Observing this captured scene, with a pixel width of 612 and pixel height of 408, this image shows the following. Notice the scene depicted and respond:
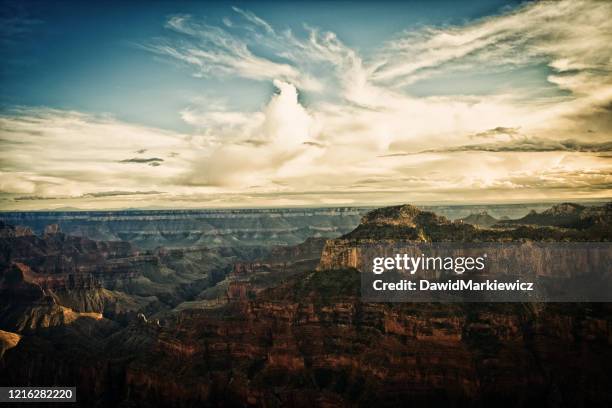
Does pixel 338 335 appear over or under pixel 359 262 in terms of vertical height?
under

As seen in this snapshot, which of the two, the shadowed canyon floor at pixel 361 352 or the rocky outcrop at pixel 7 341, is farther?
the rocky outcrop at pixel 7 341

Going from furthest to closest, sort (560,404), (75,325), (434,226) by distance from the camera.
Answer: (75,325), (434,226), (560,404)

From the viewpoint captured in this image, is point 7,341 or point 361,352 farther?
point 7,341

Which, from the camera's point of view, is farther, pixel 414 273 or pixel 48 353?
pixel 48 353

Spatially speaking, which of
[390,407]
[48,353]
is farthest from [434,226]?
[48,353]

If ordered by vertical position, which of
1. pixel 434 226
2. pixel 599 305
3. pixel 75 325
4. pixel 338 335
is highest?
pixel 434 226

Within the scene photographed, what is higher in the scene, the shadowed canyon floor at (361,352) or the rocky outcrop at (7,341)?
the shadowed canyon floor at (361,352)

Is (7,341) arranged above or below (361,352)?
below

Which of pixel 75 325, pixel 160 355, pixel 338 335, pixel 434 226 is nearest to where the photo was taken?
pixel 338 335

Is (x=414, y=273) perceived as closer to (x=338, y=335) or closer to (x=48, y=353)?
(x=338, y=335)

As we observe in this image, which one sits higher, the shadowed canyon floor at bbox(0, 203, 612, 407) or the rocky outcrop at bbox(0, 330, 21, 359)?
the shadowed canyon floor at bbox(0, 203, 612, 407)

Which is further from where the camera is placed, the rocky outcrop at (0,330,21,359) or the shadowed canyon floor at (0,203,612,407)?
the rocky outcrop at (0,330,21,359)
